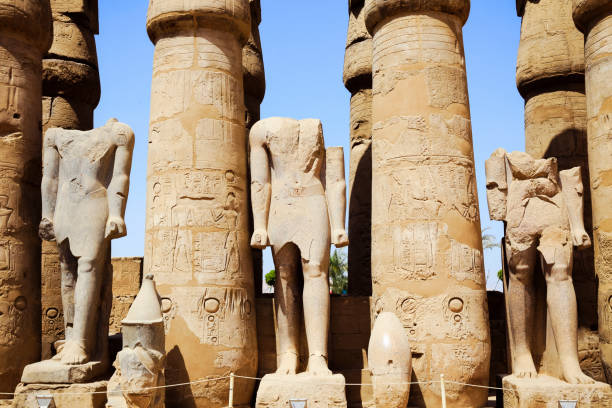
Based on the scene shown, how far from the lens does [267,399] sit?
759cm

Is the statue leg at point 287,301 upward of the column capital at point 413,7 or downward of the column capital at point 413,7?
downward

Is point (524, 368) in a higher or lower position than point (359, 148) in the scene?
lower

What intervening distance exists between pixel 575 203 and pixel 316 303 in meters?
3.14

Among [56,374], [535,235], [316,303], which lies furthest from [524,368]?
[56,374]

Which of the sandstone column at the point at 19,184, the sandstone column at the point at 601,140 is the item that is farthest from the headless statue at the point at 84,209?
the sandstone column at the point at 601,140

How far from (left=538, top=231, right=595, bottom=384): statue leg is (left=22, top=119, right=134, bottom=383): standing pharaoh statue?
484 cm

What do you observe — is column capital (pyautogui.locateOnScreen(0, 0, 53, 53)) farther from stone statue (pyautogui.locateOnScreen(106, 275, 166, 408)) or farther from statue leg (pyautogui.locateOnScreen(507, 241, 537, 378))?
statue leg (pyautogui.locateOnScreen(507, 241, 537, 378))

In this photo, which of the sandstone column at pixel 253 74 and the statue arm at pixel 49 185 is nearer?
the statue arm at pixel 49 185

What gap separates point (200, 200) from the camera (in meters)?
8.70

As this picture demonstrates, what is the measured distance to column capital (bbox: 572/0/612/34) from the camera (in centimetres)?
880

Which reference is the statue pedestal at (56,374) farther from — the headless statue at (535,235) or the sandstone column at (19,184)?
the headless statue at (535,235)

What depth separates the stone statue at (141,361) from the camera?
7.03 m

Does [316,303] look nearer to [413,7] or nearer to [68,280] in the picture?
[68,280]

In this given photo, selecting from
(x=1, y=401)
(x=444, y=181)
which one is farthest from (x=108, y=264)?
(x=444, y=181)
